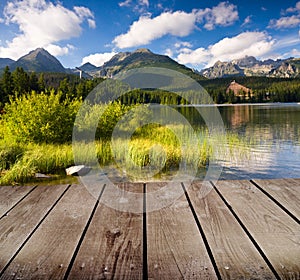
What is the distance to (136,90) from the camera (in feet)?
47.0

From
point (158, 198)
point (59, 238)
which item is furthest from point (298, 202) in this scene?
point (59, 238)

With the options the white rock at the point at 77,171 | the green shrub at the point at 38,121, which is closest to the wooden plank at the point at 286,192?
the white rock at the point at 77,171

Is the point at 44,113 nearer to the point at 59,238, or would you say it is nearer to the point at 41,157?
the point at 41,157

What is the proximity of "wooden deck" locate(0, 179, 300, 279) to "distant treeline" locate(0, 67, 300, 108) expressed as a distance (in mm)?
8261

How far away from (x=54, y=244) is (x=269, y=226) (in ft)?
3.68

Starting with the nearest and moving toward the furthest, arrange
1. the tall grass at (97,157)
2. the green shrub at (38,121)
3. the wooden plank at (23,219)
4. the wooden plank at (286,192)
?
the wooden plank at (23,219) → the wooden plank at (286,192) → the tall grass at (97,157) → the green shrub at (38,121)

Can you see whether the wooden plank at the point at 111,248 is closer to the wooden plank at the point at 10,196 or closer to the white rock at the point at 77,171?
the wooden plank at the point at 10,196

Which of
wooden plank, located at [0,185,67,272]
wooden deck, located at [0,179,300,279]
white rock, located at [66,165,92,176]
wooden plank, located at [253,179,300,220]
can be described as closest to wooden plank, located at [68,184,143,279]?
wooden deck, located at [0,179,300,279]

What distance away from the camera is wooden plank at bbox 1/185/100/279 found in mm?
1080

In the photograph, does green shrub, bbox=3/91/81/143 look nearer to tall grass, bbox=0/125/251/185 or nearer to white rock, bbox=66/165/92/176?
tall grass, bbox=0/125/251/185

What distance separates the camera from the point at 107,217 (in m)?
1.60

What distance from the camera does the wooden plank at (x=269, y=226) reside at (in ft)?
3.68

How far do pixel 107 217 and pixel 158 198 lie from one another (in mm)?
465

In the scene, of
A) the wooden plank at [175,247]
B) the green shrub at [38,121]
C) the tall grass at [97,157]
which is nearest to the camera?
the wooden plank at [175,247]
